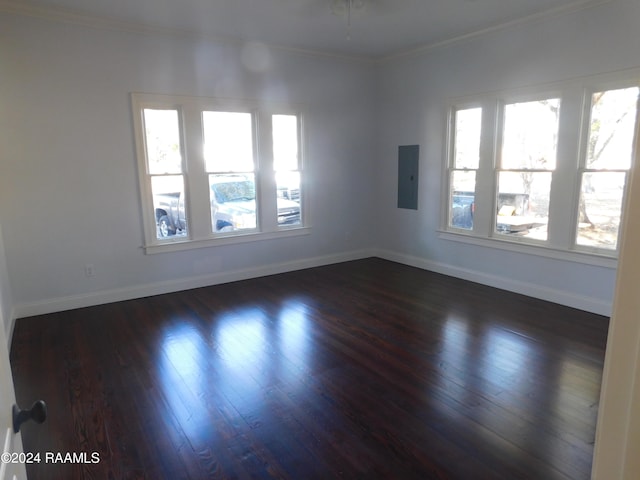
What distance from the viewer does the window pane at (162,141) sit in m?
4.66

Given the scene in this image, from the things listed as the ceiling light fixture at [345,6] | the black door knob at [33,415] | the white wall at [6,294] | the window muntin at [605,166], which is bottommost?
the white wall at [6,294]

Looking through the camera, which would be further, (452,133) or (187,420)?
(452,133)

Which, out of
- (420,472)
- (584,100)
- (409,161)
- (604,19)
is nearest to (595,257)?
(584,100)

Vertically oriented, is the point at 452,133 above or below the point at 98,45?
below

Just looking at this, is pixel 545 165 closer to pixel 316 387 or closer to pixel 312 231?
pixel 312 231

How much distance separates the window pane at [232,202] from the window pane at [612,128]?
3.83 metres

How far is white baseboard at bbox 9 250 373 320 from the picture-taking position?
425cm

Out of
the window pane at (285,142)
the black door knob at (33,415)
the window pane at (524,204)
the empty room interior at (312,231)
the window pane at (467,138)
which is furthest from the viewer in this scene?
the window pane at (285,142)

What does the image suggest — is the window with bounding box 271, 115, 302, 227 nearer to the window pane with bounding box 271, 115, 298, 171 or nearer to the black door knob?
the window pane with bounding box 271, 115, 298, 171

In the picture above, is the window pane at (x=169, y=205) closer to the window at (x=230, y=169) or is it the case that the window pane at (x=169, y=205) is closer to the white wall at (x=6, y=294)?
the window at (x=230, y=169)

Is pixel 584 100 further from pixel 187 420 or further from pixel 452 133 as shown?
pixel 187 420

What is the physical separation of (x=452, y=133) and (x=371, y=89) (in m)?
1.60

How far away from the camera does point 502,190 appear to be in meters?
4.82

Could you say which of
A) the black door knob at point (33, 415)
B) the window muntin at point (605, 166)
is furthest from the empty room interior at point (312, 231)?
the black door knob at point (33, 415)
